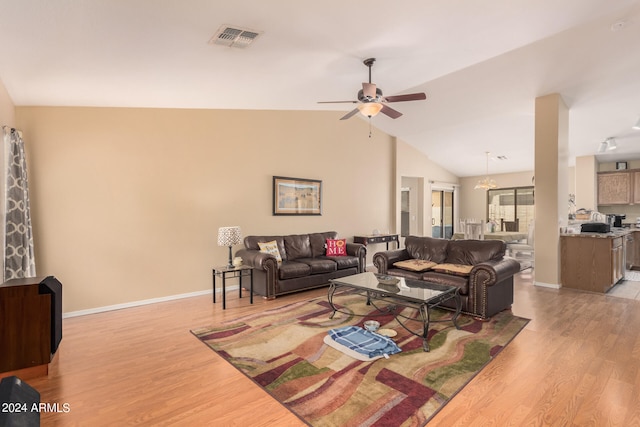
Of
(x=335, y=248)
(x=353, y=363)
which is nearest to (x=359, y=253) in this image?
(x=335, y=248)

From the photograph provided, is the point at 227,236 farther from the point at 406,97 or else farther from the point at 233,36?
the point at 406,97

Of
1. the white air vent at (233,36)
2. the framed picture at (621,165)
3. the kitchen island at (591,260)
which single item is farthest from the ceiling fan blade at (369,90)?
the framed picture at (621,165)

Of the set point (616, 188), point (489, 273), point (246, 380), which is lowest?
point (246, 380)

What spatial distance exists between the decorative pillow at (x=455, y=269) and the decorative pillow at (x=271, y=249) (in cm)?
231

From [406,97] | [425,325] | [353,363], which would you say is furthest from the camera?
[406,97]

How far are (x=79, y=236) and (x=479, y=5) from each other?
5.02 m

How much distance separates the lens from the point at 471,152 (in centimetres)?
873

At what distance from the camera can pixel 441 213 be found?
10609 millimetres

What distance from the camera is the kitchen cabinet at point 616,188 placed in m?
7.69

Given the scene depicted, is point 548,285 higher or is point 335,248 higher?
point 335,248

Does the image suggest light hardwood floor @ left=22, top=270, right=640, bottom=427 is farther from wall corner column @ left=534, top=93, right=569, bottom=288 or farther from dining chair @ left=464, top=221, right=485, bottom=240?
dining chair @ left=464, top=221, right=485, bottom=240

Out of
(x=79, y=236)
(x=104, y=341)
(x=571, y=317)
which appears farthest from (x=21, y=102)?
(x=571, y=317)

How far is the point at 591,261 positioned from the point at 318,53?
203 inches

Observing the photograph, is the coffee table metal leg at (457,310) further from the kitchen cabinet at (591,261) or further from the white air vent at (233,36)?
the white air vent at (233,36)
